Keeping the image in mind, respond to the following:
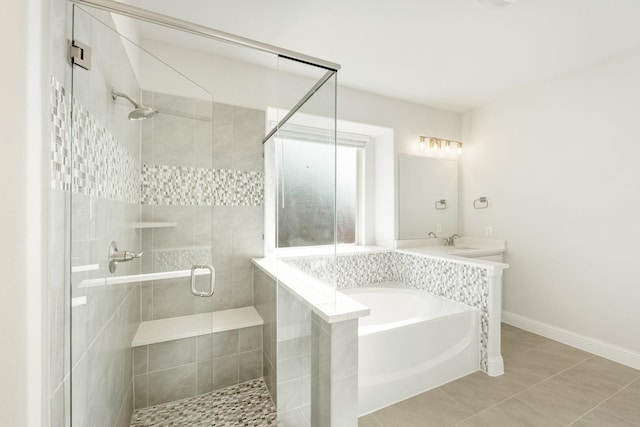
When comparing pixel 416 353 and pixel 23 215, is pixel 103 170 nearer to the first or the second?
pixel 23 215

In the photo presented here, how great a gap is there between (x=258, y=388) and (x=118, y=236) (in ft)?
5.01

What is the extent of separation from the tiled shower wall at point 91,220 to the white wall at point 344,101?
0.30m

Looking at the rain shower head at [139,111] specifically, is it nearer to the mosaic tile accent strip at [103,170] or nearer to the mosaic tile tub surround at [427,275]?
the mosaic tile accent strip at [103,170]

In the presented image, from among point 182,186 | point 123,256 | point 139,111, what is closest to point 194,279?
point 123,256

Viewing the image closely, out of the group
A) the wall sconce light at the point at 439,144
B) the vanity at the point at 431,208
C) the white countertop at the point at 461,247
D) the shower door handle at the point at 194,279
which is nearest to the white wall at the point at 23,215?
the shower door handle at the point at 194,279

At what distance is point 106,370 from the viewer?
1181 mm

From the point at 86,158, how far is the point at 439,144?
11.8ft

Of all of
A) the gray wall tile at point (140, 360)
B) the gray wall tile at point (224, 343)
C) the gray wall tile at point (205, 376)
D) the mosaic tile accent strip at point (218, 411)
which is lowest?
the mosaic tile accent strip at point (218, 411)

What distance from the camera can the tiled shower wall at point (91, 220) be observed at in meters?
0.81

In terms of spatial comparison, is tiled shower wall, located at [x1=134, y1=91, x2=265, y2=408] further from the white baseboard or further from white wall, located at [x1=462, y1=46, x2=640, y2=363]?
white wall, located at [x1=462, y1=46, x2=640, y2=363]

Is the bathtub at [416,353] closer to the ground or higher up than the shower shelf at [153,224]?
closer to the ground

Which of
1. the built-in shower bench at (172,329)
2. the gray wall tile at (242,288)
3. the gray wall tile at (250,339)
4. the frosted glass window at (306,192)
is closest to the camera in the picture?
the frosted glass window at (306,192)

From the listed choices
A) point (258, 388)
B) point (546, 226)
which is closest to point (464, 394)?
point (258, 388)

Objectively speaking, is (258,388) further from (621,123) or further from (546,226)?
(621,123)
